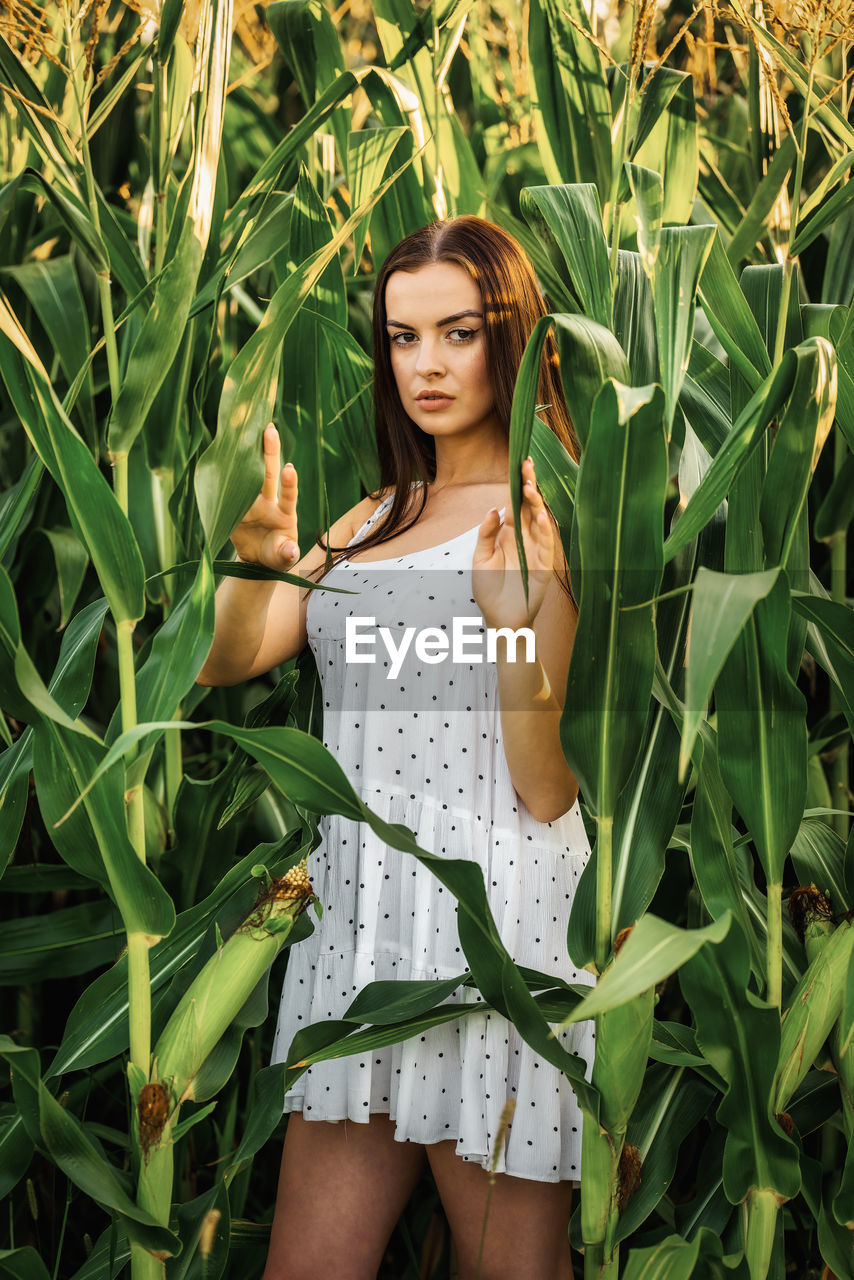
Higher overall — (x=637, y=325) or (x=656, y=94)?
(x=656, y=94)

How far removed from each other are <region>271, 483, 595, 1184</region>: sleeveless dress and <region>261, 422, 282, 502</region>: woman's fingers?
15 cm

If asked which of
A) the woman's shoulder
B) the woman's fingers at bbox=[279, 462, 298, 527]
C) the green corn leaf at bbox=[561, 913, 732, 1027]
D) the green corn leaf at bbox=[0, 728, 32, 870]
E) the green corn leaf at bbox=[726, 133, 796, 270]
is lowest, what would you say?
the green corn leaf at bbox=[0, 728, 32, 870]

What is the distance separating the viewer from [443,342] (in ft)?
3.04

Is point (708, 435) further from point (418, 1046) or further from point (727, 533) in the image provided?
point (418, 1046)

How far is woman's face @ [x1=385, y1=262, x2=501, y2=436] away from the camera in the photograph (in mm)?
918

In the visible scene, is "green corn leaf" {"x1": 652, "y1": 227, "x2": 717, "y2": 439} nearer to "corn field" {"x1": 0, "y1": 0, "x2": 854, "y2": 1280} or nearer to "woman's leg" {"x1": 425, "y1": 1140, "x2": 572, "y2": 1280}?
"corn field" {"x1": 0, "y1": 0, "x2": 854, "y2": 1280}

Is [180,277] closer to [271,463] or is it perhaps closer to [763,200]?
[271,463]

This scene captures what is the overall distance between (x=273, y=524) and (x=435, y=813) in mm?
269

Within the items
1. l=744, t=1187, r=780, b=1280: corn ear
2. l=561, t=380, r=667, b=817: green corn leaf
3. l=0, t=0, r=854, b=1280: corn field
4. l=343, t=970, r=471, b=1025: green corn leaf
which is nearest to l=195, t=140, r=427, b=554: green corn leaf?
l=0, t=0, r=854, b=1280: corn field

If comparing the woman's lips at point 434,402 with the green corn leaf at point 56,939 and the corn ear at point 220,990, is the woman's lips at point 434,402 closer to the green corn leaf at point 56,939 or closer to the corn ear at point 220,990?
the corn ear at point 220,990

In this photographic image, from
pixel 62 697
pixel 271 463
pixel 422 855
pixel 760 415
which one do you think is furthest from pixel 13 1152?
Answer: pixel 760 415

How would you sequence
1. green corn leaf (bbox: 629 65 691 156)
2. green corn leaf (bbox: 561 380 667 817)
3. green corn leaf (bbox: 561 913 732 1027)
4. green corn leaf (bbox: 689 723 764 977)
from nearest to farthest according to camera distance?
green corn leaf (bbox: 561 913 732 1027) < green corn leaf (bbox: 561 380 667 817) < green corn leaf (bbox: 689 723 764 977) < green corn leaf (bbox: 629 65 691 156)

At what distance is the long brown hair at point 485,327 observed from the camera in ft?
3.03

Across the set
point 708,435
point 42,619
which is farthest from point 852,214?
point 42,619
